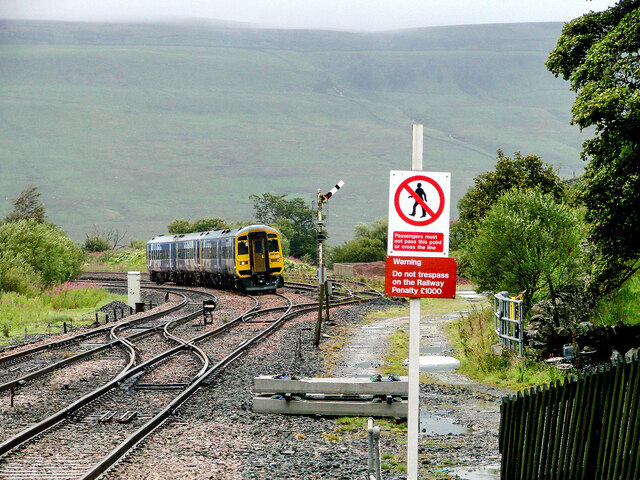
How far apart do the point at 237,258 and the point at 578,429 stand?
3164 centimetres

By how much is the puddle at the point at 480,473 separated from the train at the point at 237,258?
95.5 feet

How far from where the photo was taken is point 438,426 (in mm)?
11281

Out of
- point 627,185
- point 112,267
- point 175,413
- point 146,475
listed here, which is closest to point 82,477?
point 146,475

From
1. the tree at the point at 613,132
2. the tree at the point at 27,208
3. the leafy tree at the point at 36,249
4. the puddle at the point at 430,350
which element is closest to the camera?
the tree at the point at 613,132

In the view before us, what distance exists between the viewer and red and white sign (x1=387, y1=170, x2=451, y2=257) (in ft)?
18.4

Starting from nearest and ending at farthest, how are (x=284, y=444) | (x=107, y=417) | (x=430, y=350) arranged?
(x=284, y=444) < (x=107, y=417) < (x=430, y=350)

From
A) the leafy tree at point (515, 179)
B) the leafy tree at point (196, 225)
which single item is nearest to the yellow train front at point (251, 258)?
the leafy tree at point (515, 179)

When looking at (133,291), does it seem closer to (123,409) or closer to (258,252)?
(258,252)

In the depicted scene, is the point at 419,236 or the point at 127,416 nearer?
the point at 419,236

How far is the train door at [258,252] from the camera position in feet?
123

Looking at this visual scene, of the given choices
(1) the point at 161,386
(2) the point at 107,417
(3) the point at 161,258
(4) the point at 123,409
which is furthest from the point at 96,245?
(2) the point at 107,417

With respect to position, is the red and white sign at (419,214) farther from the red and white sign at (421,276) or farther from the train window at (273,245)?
the train window at (273,245)

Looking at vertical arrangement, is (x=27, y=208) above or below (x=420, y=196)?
above

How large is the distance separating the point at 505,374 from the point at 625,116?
583cm
